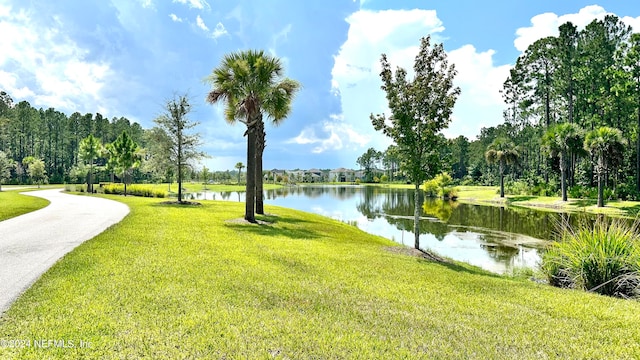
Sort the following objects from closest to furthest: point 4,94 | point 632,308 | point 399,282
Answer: point 632,308
point 399,282
point 4,94

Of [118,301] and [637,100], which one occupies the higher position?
[637,100]

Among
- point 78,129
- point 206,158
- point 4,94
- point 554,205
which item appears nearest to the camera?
point 206,158

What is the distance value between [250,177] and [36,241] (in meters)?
8.58

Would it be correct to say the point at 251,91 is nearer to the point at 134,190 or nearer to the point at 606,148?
the point at 134,190

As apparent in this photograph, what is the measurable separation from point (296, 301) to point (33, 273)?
5.09 m

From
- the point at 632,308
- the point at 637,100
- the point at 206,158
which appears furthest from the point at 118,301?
the point at 637,100

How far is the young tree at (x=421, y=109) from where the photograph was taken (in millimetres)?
11461

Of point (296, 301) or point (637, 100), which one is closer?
point (296, 301)

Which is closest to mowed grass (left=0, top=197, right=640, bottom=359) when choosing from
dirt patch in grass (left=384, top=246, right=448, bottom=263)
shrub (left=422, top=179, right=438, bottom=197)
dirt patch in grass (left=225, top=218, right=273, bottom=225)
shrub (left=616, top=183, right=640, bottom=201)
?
dirt patch in grass (left=384, top=246, right=448, bottom=263)

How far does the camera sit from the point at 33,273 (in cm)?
654

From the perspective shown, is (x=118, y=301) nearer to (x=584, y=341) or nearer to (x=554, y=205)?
(x=584, y=341)

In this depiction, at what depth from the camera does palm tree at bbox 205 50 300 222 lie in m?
16.9

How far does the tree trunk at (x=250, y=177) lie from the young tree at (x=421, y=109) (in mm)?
7558

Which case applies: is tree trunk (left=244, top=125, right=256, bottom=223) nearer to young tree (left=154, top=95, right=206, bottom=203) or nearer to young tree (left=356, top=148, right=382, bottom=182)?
young tree (left=154, top=95, right=206, bottom=203)
